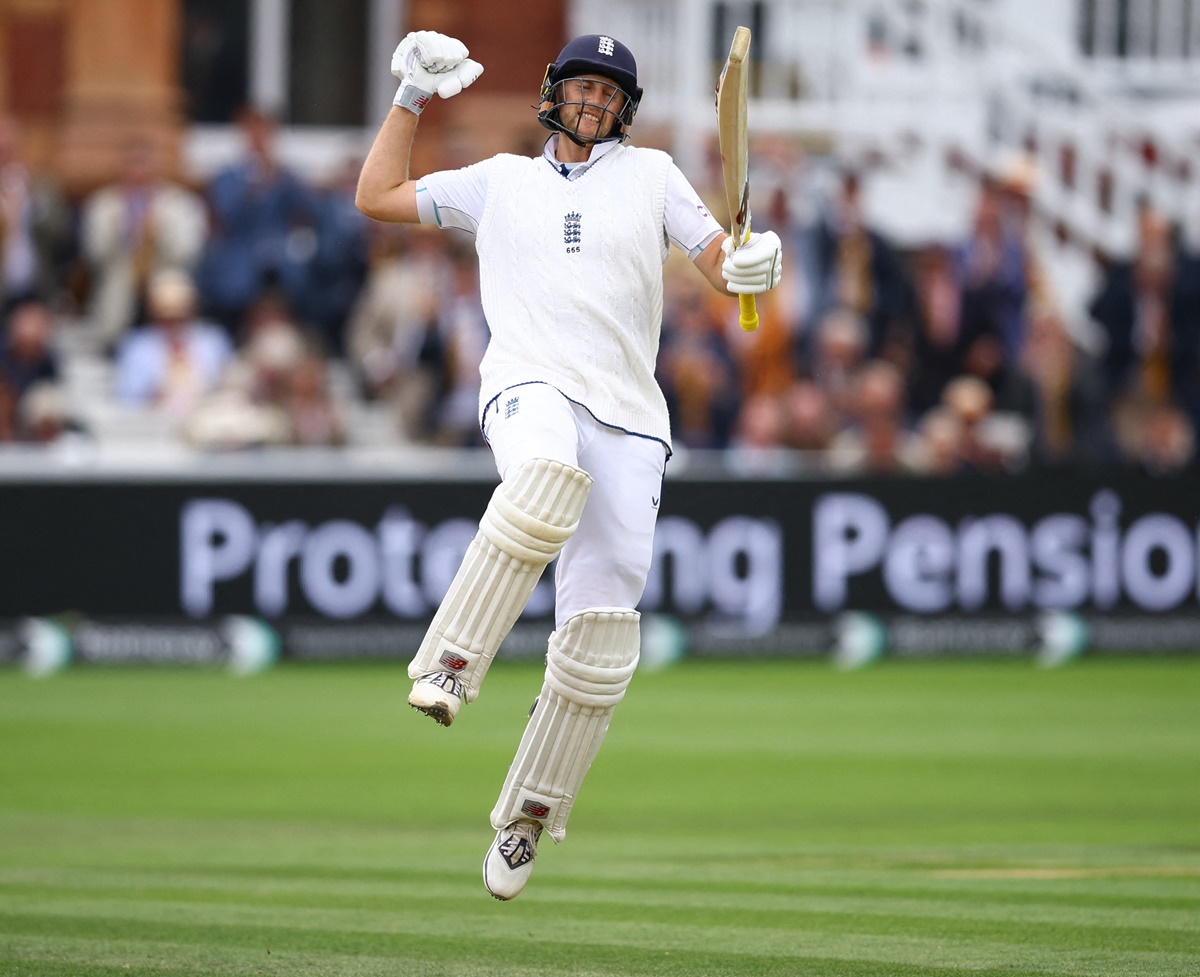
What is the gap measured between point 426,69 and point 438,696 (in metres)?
1.70

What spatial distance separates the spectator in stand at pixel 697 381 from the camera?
45.7 feet

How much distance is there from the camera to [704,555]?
13375 millimetres

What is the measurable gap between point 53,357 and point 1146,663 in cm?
710

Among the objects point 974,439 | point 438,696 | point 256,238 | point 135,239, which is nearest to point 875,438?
point 974,439

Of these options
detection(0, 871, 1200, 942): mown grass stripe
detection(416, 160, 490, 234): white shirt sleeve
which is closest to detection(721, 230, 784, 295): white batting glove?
detection(416, 160, 490, 234): white shirt sleeve

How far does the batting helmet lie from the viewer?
19.1ft

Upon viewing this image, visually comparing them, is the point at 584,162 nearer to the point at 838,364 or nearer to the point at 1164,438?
the point at 838,364

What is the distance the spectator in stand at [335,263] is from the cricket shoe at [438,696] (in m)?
9.49

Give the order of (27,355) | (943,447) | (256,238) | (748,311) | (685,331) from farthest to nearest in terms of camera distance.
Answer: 1. (256,238)
2. (685,331)
3. (943,447)
4. (27,355)
5. (748,311)

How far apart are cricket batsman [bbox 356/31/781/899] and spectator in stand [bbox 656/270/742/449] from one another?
7.88 metres

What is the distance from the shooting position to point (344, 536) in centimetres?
1311

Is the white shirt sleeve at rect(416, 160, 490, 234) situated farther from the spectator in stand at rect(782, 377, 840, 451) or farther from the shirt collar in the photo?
the spectator in stand at rect(782, 377, 840, 451)

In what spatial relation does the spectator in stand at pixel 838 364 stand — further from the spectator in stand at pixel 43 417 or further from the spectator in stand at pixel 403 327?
the spectator in stand at pixel 43 417

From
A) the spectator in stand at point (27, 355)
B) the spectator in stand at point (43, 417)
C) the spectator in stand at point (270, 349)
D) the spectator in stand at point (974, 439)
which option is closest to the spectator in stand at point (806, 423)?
the spectator in stand at point (974, 439)
